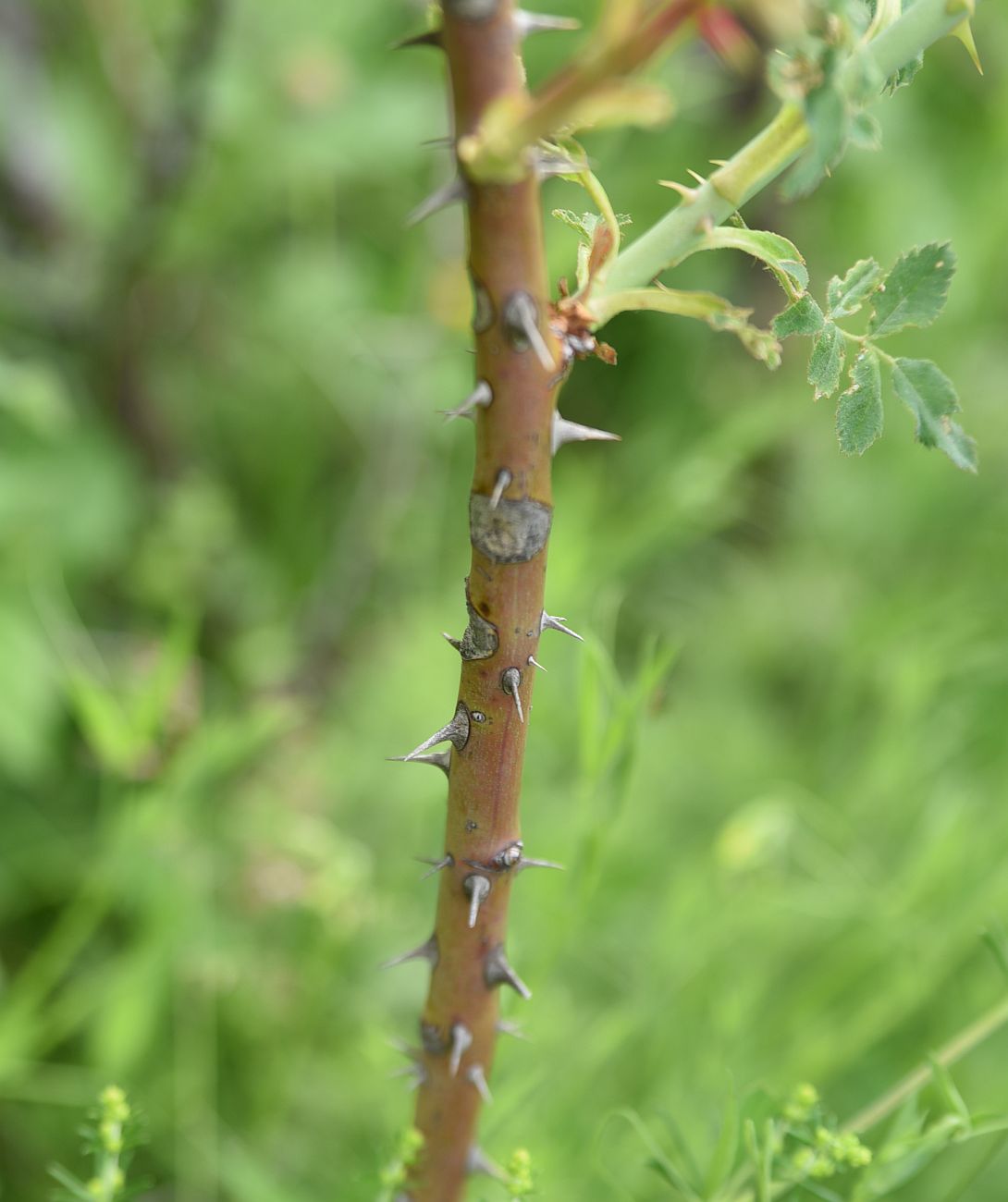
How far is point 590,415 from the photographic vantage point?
1.90m

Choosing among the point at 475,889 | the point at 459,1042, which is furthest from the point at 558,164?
the point at 459,1042

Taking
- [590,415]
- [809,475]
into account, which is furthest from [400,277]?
[809,475]

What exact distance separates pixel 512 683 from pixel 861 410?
0.17 meters

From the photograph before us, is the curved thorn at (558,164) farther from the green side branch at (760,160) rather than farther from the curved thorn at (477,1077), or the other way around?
the curved thorn at (477,1077)

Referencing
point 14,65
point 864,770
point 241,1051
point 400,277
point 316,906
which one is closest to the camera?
point 316,906

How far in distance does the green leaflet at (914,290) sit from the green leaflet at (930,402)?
0.8 inches

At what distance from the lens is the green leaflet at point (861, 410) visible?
437 millimetres

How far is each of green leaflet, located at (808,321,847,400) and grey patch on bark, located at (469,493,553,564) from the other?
0.11 metres

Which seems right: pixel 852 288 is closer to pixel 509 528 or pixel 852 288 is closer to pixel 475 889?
pixel 509 528

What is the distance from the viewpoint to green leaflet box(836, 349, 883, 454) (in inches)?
17.2

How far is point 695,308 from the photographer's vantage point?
0.39 metres

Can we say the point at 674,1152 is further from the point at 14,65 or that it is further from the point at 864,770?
the point at 14,65

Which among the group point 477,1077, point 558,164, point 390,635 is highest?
point 390,635

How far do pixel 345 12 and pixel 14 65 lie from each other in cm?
55
